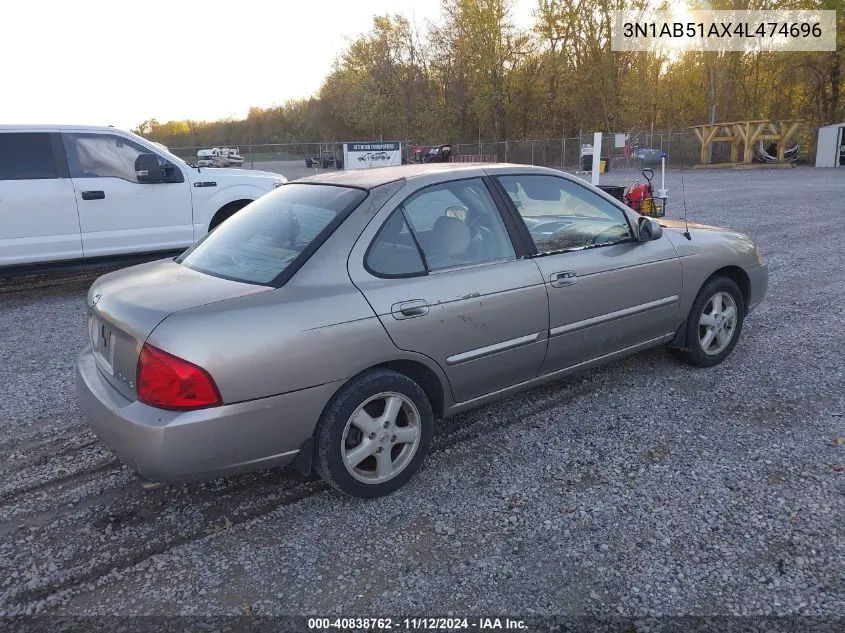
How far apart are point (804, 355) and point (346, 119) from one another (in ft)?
178

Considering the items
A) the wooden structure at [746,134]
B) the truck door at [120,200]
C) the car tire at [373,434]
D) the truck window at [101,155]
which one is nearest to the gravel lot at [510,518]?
the car tire at [373,434]

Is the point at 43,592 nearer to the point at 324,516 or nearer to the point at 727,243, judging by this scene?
the point at 324,516

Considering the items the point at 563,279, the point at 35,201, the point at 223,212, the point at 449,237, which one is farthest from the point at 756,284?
the point at 35,201

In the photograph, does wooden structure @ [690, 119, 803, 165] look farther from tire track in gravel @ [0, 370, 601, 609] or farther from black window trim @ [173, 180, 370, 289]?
tire track in gravel @ [0, 370, 601, 609]

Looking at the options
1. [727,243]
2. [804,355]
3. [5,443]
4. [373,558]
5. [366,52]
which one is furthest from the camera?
[366,52]

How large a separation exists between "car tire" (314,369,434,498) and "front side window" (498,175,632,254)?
1.24 metres

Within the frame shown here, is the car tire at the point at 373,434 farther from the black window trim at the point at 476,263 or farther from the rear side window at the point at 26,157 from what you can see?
the rear side window at the point at 26,157

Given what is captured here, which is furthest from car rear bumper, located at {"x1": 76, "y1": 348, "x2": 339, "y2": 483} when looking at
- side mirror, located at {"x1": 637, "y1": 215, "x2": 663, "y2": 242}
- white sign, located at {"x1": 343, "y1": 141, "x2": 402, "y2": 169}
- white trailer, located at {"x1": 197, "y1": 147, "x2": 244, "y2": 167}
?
white trailer, located at {"x1": 197, "y1": 147, "x2": 244, "y2": 167}

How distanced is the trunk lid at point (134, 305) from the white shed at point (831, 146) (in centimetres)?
3415

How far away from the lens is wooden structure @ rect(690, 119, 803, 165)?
30.6m

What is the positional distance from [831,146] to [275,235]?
111 ft

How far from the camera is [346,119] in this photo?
55.6 m

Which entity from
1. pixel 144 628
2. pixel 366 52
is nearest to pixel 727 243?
pixel 144 628

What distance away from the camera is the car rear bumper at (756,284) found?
4.95 m
